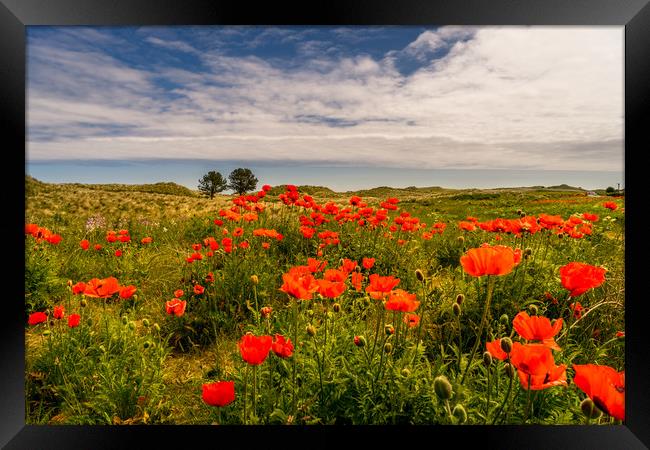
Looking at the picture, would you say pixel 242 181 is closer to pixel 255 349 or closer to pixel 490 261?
pixel 255 349

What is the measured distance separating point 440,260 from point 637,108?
2.25m

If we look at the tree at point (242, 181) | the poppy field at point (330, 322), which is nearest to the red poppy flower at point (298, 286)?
the poppy field at point (330, 322)

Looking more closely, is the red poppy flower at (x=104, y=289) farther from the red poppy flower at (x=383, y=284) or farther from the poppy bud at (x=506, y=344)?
the poppy bud at (x=506, y=344)

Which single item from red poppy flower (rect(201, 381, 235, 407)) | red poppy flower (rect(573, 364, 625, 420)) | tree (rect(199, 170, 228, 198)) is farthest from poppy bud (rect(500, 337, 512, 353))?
tree (rect(199, 170, 228, 198))

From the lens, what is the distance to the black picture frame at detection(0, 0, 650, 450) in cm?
147

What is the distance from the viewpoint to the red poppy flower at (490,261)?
1180 mm

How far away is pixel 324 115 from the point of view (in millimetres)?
2535

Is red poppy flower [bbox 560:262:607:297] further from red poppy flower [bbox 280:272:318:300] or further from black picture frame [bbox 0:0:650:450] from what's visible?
red poppy flower [bbox 280:272:318:300]

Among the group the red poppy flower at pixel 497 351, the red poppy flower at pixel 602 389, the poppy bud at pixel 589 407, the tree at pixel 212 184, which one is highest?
the tree at pixel 212 184

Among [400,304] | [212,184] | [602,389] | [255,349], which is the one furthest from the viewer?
[212,184]

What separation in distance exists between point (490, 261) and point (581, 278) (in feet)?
1.39
